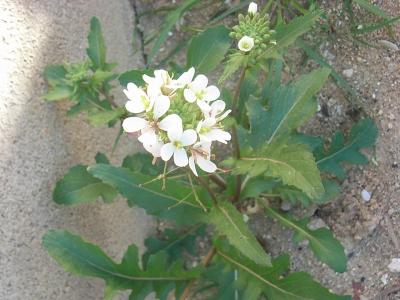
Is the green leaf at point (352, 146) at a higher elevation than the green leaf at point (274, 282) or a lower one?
higher

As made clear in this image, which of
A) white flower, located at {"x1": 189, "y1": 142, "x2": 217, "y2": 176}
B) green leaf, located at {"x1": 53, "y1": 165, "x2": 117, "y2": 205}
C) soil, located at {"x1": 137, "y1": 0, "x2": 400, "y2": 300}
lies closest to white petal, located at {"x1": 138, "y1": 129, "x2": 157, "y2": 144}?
white flower, located at {"x1": 189, "y1": 142, "x2": 217, "y2": 176}

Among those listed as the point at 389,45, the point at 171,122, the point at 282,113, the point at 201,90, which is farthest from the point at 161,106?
the point at 389,45

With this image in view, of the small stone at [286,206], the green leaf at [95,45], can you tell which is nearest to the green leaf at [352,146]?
the small stone at [286,206]

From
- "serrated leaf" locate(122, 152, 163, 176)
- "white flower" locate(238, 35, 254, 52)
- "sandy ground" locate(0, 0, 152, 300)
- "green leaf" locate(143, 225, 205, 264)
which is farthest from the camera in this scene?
"green leaf" locate(143, 225, 205, 264)

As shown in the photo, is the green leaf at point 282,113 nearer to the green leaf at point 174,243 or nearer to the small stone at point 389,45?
the green leaf at point 174,243

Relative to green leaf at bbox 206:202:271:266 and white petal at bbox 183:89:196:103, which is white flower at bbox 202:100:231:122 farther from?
green leaf at bbox 206:202:271:266

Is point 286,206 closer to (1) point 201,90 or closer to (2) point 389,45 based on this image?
(2) point 389,45

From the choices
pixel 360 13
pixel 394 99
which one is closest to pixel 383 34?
pixel 360 13

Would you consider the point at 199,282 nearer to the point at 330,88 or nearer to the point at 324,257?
the point at 324,257
